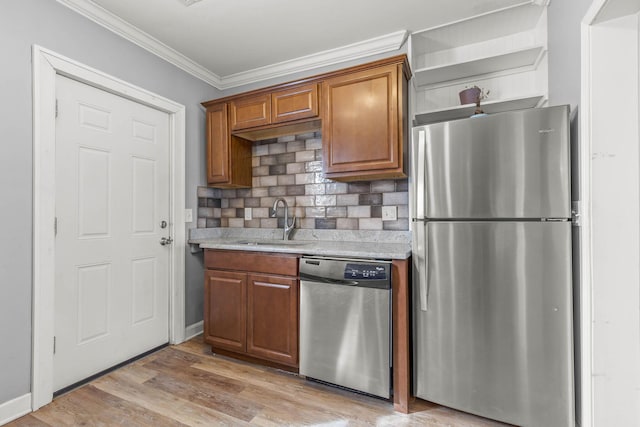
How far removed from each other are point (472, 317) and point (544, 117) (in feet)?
3.56

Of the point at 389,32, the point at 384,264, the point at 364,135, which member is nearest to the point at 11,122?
the point at 364,135

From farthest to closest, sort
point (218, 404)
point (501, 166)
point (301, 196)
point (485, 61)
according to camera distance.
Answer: point (301, 196) → point (485, 61) → point (218, 404) → point (501, 166)

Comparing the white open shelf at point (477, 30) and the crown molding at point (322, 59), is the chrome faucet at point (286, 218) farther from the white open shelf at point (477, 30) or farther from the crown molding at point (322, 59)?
the white open shelf at point (477, 30)

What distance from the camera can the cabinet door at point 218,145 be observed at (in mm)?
2787

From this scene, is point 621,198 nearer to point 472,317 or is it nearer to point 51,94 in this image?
point 472,317

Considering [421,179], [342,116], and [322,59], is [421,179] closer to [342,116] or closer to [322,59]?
[342,116]

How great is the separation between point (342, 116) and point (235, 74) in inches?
55.9

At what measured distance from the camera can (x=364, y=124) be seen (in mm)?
2201

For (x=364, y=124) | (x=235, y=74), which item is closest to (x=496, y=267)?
(x=364, y=124)

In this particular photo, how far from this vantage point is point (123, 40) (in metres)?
2.23

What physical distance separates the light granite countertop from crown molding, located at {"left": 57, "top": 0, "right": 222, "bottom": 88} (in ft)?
4.90

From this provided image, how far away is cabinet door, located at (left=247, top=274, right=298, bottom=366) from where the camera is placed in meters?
2.07

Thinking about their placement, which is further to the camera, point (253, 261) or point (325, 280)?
point (253, 261)

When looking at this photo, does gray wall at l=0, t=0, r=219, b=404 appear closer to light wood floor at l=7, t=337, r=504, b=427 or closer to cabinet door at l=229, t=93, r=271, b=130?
light wood floor at l=7, t=337, r=504, b=427
